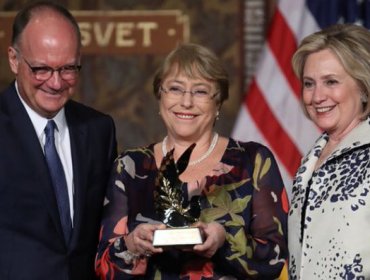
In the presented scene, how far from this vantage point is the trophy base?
2.98 metres

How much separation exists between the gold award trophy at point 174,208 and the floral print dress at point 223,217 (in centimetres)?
15

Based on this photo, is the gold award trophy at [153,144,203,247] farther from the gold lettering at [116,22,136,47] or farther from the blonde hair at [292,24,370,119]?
the gold lettering at [116,22,136,47]

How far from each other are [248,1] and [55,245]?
8.22 feet

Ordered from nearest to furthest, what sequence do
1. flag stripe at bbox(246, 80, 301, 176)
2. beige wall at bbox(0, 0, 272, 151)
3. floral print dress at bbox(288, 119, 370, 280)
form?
1. floral print dress at bbox(288, 119, 370, 280)
2. flag stripe at bbox(246, 80, 301, 176)
3. beige wall at bbox(0, 0, 272, 151)

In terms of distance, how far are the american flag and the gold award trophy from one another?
2048 millimetres

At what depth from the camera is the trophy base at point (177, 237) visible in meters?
2.98

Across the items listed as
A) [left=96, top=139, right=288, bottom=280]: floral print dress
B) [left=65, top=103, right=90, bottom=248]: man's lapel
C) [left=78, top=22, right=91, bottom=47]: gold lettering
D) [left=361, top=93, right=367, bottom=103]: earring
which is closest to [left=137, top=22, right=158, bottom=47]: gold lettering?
[left=78, top=22, right=91, bottom=47]: gold lettering

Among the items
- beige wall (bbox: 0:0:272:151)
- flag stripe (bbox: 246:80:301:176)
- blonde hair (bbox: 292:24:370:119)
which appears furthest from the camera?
beige wall (bbox: 0:0:272:151)

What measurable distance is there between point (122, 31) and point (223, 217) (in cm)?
246

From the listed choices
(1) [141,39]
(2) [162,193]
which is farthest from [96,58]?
(2) [162,193]

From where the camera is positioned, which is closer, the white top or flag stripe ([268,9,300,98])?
the white top

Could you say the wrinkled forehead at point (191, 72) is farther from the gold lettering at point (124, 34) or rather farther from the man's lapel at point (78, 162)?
the gold lettering at point (124, 34)

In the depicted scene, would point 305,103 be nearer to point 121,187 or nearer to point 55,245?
point 121,187

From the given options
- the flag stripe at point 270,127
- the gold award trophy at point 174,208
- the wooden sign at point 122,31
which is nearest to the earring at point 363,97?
the gold award trophy at point 174,208
